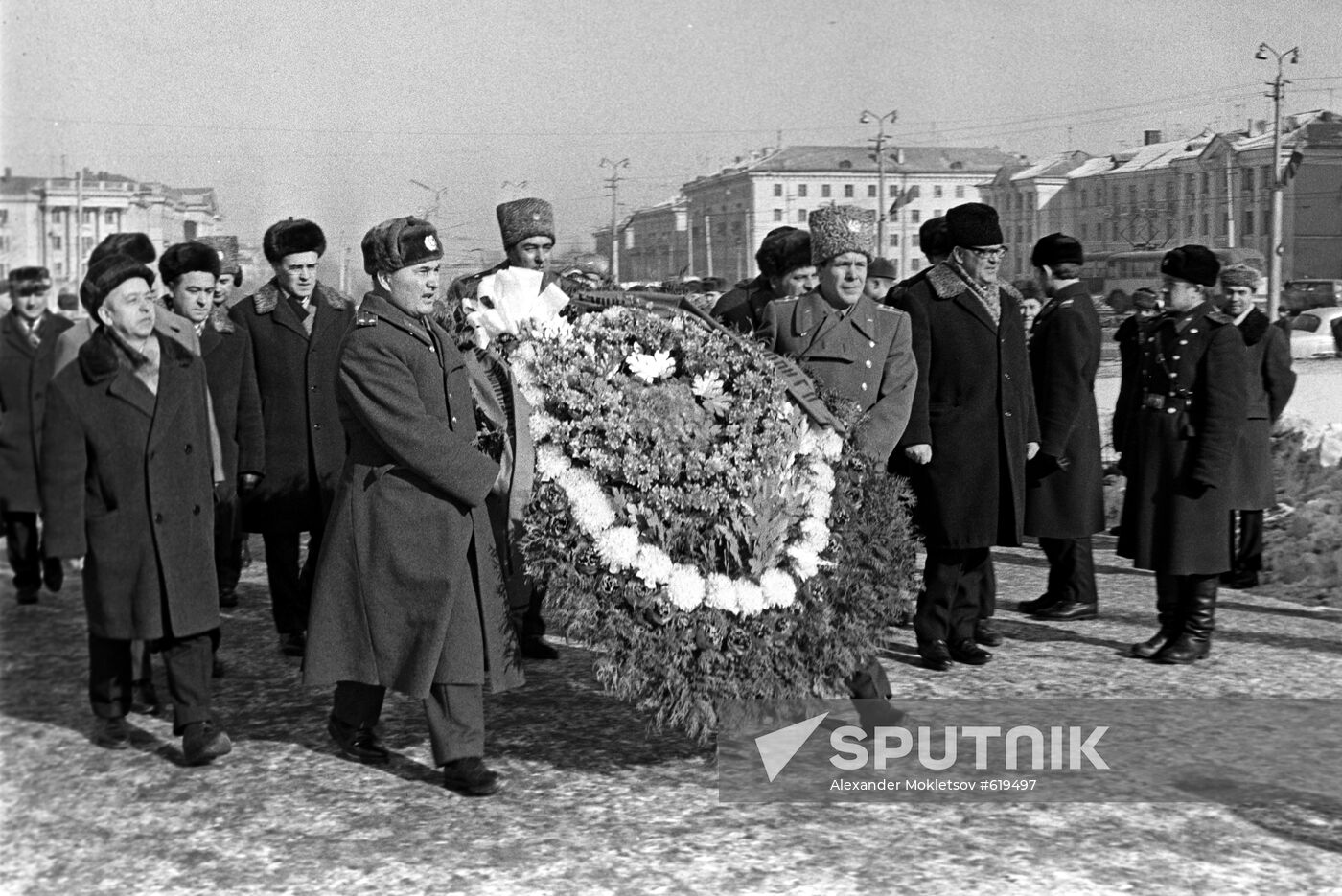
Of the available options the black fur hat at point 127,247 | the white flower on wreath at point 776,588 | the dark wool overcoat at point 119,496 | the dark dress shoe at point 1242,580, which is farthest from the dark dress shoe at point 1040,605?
the black fur hat at point 127,247

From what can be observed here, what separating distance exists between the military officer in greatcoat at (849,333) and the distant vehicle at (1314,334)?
79.0 feet

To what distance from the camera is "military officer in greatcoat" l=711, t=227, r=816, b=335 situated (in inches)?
293

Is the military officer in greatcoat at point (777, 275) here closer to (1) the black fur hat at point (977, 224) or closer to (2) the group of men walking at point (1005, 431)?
(2) the group of men walking at point (1005, 431)

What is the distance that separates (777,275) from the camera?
7.53 m

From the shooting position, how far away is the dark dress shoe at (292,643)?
290 inches

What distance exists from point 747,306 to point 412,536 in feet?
9.94

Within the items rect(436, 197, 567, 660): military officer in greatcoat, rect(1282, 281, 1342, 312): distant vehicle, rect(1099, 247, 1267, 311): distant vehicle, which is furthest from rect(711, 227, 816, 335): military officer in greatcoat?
rect(1282, 281, 1342, 312): distant vehicle

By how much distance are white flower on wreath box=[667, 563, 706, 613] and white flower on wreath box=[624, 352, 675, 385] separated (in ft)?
2.14

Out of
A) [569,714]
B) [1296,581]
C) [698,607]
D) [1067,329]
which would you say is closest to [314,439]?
[569,714]

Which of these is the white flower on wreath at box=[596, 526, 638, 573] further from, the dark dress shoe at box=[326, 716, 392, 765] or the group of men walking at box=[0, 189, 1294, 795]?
the dark dress shoe at box=[326, 716, 392, 765]

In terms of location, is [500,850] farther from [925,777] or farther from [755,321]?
[755,321]

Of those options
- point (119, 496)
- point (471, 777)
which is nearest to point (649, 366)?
point (471, 777)

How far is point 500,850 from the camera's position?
4574mm

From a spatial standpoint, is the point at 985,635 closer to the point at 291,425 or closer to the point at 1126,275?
the point at 291,425
